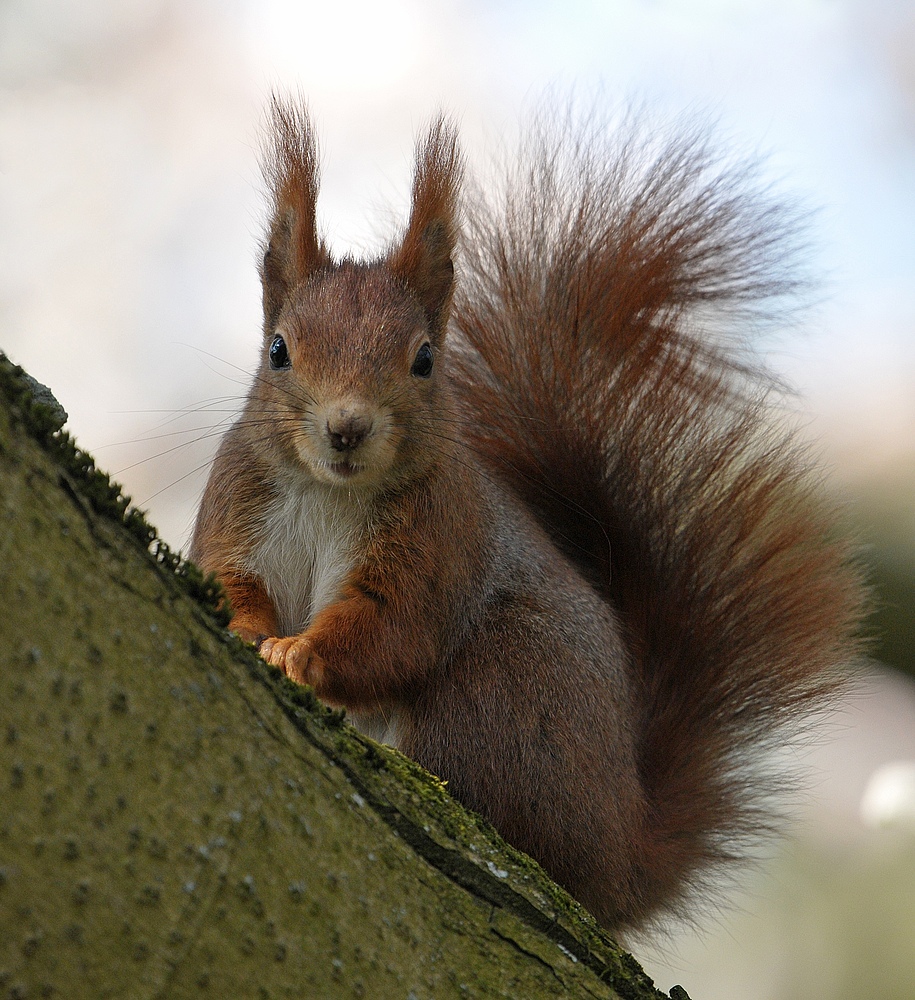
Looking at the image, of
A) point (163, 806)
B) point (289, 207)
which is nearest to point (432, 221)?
point (289, 207)

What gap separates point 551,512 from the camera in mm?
1982

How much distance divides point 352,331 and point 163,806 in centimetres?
97

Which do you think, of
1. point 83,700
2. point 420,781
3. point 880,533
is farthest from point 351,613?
point 880,533

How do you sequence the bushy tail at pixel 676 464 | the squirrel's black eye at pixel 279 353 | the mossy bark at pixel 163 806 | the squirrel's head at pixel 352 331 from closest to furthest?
the mossy bark at pixel 163 806 < the squirrel's head at pixel 352 331 < the squirrel's black eye at pixel 279 353 < the bushy tail at pixel 676 464

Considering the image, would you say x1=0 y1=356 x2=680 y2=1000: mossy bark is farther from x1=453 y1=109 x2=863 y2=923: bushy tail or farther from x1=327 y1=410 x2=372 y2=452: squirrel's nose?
x1=453 y1=109 x2=863 y2=923: bushy tail

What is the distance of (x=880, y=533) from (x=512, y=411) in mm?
894

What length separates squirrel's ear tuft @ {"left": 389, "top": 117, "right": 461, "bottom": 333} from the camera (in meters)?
1.66

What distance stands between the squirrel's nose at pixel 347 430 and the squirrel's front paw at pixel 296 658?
0.87ft

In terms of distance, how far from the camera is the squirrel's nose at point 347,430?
1.35 m

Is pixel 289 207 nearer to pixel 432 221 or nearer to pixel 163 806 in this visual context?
pixel 432 221

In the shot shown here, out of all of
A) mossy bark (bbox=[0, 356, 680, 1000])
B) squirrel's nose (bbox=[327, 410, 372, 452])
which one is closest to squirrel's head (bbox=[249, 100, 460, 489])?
squirrel's nose (bbox=[327, 410, 372, 452])

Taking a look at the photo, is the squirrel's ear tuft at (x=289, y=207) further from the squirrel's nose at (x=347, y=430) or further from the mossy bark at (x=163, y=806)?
the mossy bark at (x=163, y=806)

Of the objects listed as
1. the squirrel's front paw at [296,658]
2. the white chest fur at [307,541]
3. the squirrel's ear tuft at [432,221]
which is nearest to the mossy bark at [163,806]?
the squirrel's front paw at [296,658]

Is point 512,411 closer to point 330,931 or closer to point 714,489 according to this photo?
point 714,489
